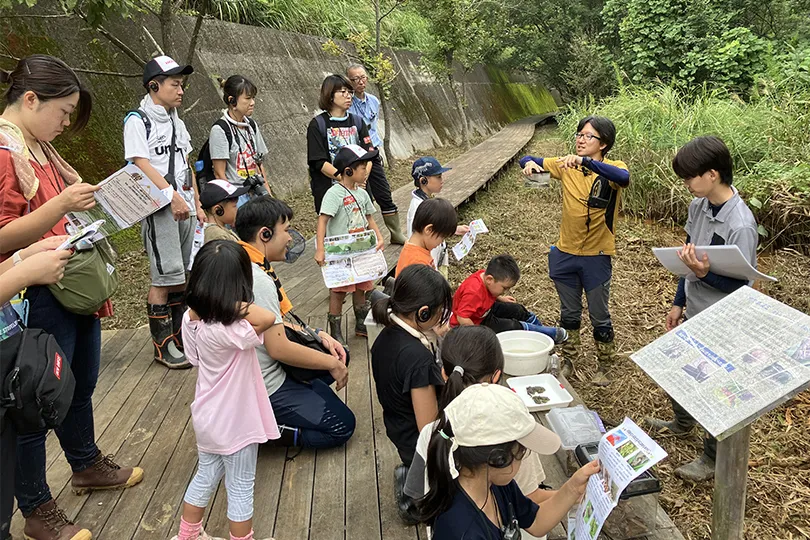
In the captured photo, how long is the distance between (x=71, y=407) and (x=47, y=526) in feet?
1.53

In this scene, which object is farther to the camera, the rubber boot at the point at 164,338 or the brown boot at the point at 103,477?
the rubber boot at the point at 164,338

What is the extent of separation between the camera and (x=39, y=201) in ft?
6.99

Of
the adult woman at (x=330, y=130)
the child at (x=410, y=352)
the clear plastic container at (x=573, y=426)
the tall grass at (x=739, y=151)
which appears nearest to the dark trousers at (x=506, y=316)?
the clear plastic container at (x=573, y=426)

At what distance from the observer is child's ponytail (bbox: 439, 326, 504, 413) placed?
193 centimetres

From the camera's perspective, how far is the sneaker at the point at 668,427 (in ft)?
10.5

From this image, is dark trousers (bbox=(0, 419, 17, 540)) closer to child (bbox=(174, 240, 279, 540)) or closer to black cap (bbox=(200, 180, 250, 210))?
child (bbox=(174, 240, 279, 540))

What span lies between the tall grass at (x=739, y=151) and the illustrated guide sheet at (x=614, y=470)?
4.80 m

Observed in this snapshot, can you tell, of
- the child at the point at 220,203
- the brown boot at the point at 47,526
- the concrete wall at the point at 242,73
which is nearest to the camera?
the brown boot at the point at 47,526

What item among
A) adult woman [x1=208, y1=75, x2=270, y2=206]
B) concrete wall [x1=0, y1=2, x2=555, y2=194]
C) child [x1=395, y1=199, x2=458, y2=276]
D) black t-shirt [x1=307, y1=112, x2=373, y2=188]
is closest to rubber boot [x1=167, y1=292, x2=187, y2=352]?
adult woman [x1=208, y1=75, x2=270, y2=206]

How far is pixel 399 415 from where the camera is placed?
2.33 metres

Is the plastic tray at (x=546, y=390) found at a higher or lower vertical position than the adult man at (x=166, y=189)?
lower

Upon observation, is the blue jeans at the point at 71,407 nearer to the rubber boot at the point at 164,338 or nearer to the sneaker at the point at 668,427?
the rubber boot at the point at 164,338

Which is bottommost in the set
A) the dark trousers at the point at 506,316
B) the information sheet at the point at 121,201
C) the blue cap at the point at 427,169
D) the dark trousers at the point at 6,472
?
the dark trousers at the point at 506,316

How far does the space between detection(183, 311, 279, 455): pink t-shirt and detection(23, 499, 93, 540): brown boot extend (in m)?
0.65
